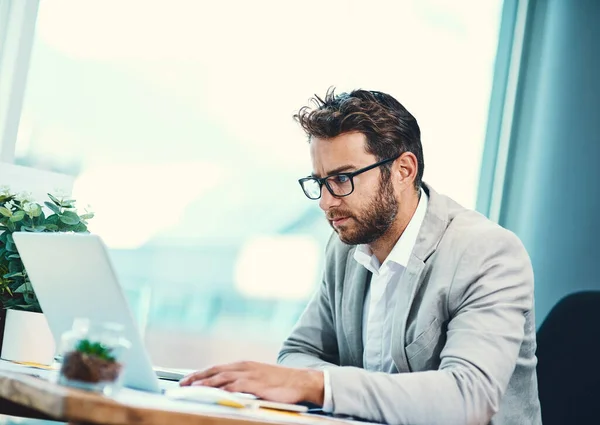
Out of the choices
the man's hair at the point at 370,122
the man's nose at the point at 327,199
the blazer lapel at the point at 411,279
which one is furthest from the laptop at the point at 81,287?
the man's hair at the point at 370,122

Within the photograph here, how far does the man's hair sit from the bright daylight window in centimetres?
75

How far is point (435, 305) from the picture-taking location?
1690 mm

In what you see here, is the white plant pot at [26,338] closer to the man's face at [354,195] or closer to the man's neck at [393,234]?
the man's face at [354,195]

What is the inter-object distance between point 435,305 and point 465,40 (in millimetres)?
1715

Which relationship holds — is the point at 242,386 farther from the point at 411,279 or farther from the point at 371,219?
the point at 371,219

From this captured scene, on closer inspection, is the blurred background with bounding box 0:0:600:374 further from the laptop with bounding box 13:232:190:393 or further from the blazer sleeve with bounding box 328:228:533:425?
the blazer sleeve with bounding box 328:228:533:425

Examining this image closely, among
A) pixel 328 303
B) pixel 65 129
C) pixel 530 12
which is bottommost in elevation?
pixel 328 303

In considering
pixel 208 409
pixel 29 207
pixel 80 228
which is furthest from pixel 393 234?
pixel 208 409

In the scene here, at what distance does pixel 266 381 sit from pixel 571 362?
1.02 metres

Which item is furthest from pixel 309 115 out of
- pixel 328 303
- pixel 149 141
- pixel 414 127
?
pixel 149 141

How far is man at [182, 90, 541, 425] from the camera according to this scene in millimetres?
1329

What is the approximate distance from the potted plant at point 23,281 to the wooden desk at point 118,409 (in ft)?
1.70

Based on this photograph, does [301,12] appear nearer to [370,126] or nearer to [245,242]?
[245,242]

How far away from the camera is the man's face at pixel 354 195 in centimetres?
191
